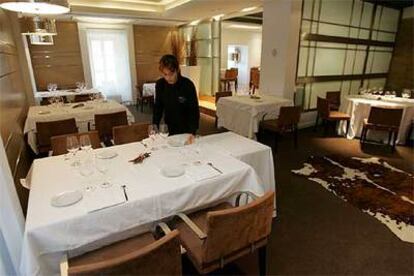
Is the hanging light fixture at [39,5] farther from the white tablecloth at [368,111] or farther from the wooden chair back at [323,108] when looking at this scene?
the white tablecloth at [368,111]

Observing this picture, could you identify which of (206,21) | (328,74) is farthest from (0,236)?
(206,21)

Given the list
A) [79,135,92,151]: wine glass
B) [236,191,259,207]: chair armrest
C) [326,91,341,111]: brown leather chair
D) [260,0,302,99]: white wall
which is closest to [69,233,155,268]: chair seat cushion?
[236,191,259,207]: chair armrest

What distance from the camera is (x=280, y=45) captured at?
479 centimetres

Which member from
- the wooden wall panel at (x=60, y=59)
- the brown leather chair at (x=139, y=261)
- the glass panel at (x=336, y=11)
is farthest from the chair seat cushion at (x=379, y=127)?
the wooden wall panel at (x=60, y=59)

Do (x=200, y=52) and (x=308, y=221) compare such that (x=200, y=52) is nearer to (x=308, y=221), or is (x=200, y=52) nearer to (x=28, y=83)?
(x=28, y=83)

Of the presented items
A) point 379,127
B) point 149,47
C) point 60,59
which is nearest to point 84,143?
point 379,127

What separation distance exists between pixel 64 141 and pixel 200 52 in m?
6.56

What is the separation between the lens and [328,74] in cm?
569

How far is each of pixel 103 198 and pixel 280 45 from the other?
14.5 feet

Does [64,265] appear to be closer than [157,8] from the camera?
Yes

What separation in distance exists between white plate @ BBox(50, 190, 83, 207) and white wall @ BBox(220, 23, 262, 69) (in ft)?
32.2

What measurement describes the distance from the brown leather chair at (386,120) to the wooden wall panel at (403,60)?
3.48 meters

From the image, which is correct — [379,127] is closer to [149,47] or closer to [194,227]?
[194,227]

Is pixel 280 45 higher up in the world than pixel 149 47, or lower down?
lower down
